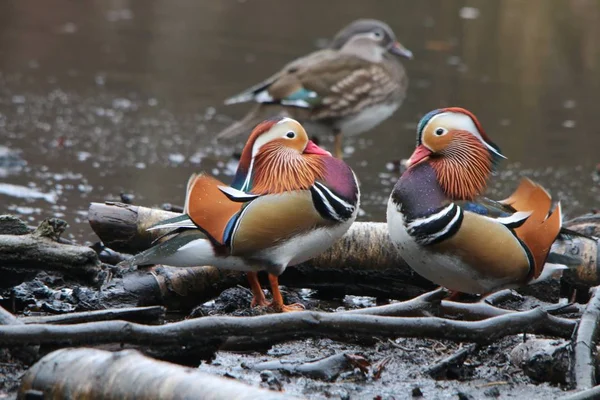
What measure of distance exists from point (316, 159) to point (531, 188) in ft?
3.00

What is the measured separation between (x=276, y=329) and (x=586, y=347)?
1.02 meters

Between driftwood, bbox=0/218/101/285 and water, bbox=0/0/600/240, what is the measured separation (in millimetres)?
1761

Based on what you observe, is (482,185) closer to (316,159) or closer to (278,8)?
(316,159)

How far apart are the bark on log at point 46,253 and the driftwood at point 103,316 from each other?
1.32 feet

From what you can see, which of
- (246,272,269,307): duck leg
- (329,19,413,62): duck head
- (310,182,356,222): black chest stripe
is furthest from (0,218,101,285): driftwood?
(329,19,413,62): duck head

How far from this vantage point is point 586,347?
10.6ft

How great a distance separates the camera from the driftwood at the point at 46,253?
3.72 m

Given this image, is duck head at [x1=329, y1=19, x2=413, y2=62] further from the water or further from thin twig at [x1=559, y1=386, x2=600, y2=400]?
thin twig at [x1=559, y1=386, x2=600, y2=400]

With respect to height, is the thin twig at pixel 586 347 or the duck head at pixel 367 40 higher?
the duck head at pixel 367 40

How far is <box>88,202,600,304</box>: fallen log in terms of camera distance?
165 inches

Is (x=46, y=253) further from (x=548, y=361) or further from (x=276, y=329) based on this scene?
(x=548, y=361)

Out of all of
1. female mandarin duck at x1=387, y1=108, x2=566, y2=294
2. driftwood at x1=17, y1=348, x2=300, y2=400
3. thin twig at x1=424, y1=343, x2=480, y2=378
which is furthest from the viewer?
female mandarin duck at x1=387, y1=108, x2=566, y2=294

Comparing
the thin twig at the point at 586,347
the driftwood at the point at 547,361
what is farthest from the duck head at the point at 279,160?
the thin twig at the point at 586,347

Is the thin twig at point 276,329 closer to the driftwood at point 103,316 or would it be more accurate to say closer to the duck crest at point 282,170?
the driftwood at point 103,316
